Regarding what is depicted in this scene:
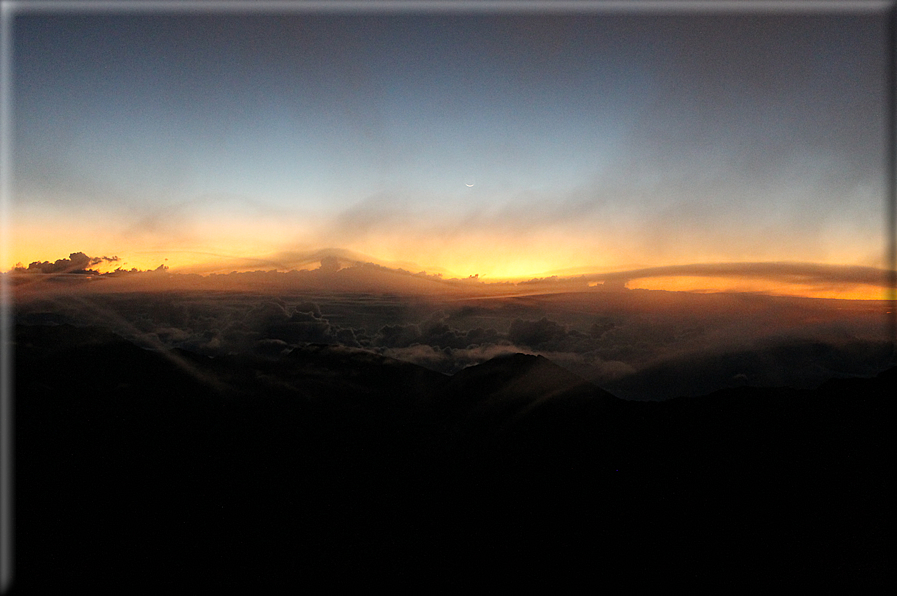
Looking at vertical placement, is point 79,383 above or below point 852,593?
above

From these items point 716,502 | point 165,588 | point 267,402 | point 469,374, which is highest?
point 469,374

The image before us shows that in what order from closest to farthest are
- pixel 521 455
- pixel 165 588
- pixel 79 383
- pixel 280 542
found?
pixel 165 588
pixel 280 542
pixel 79 383
pixel 521 455

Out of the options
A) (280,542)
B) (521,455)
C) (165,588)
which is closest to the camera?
(165,588)

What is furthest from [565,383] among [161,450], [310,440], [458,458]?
[161,450]

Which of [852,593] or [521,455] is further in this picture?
[521,455]

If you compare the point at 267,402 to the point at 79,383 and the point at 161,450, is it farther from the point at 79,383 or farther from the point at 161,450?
the point at 79,383

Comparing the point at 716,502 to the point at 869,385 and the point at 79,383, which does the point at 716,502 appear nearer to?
the point at 869,385

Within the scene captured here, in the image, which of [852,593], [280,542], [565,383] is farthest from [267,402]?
[852,593]
